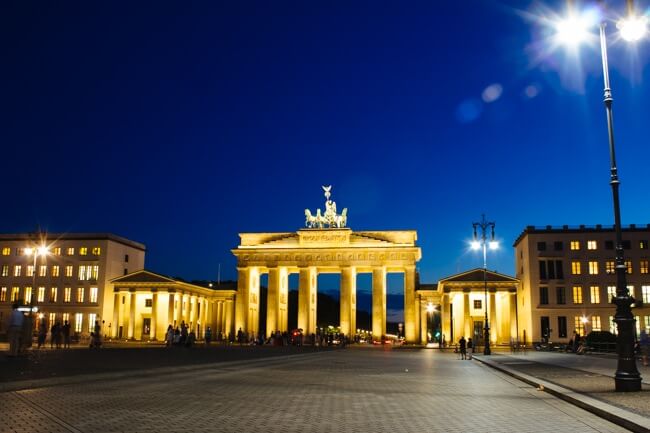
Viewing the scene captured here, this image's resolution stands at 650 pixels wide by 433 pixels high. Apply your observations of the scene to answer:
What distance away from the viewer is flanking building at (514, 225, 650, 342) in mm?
83688

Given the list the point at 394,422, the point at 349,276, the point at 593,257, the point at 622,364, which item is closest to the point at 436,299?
the point at 349,276

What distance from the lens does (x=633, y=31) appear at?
56.3 feet

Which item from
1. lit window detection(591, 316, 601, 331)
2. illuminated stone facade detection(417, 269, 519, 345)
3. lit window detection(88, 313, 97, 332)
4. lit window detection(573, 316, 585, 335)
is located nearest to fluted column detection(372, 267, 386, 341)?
illuminated stone facade detection(417, 269, 519, 345)

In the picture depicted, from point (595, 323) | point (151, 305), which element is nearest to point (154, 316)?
point (151, 305)

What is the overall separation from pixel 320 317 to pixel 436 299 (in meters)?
67.8

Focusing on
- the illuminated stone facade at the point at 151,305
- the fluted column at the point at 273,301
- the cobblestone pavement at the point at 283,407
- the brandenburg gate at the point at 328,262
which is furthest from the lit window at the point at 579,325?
the cobblestone pavement at the point at 283,407

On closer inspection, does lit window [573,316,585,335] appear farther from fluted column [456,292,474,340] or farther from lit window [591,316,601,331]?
fluted column [456,292,474,340]

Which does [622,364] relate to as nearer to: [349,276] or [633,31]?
[633,31]

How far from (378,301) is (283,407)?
2825 inches

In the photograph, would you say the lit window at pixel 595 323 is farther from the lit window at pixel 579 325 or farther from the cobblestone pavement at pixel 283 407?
the cobblestone pavement at pixel 283 407

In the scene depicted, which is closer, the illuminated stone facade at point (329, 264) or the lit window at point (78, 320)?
the illuminated stone facade at point (329, 264)

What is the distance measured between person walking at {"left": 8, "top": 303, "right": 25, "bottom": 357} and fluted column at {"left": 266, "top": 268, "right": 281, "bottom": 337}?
202ft

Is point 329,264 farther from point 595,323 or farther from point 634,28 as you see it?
point 634,28

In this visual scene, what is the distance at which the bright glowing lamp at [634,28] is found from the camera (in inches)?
675
